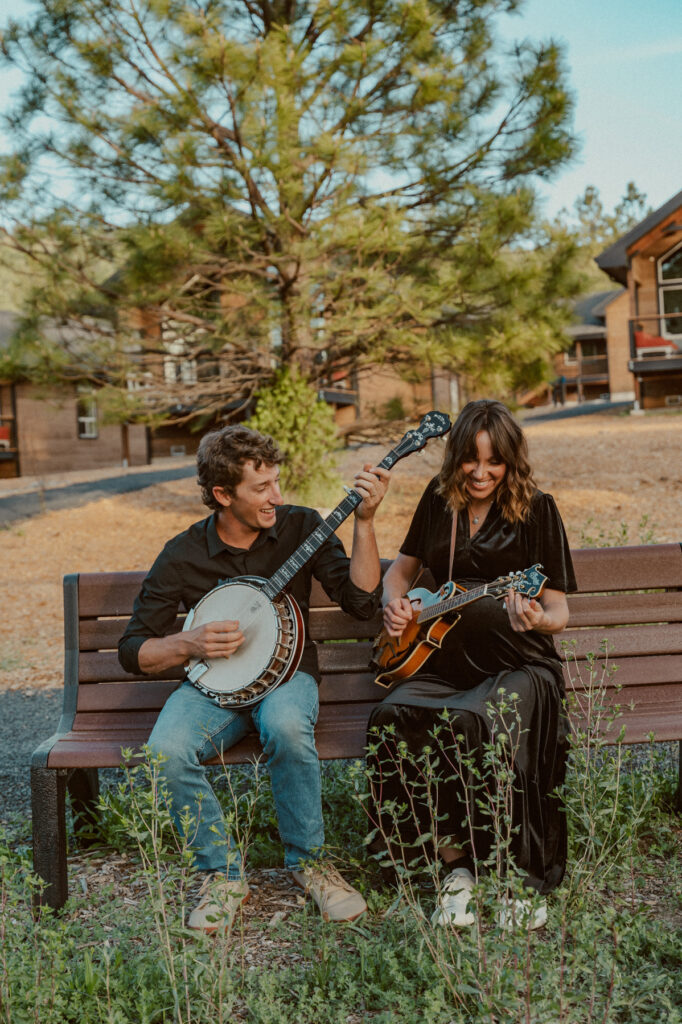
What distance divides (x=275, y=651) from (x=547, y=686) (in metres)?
0.85

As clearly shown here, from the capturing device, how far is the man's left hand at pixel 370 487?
312 centimetres

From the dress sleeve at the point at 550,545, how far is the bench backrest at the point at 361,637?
0.41m

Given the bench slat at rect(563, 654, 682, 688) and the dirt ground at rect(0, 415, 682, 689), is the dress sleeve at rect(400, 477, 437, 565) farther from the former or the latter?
the dirt ground at rect(0, 415, 682, 689)

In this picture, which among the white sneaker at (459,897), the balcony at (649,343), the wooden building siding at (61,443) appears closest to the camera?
the white sneaker at (459,897)

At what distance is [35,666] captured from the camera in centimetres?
726

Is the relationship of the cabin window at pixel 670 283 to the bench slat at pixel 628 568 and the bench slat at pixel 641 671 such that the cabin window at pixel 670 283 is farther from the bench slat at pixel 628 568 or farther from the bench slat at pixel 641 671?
the bench slat at pixel 641 671

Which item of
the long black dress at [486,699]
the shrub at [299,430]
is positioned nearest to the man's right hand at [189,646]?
the long black dress at [486,699]

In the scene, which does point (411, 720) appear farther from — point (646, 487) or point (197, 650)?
point (646, 487)

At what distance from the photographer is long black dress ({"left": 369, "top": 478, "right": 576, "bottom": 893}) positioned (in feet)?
9.51

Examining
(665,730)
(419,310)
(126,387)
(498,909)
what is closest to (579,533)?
(419,310)

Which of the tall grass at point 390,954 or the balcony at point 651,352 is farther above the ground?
the balcony at point 651,352

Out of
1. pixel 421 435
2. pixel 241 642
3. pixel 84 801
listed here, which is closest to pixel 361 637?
pixel 241 642

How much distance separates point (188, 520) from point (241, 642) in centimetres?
988

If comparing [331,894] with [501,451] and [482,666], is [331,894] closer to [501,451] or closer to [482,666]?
[482,666]
